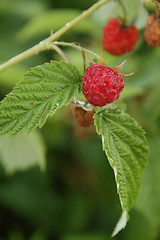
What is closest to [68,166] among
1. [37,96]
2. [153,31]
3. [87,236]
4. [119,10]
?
[87,236]

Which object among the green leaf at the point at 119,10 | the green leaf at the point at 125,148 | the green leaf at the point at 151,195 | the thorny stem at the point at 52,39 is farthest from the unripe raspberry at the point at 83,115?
the green leaf at the point at 151,195

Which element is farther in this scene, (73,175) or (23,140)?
(73,175)

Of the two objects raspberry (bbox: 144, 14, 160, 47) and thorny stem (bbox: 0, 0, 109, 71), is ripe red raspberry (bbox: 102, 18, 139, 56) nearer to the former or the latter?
raspberry (bbox: 144, 14, 160, 47)

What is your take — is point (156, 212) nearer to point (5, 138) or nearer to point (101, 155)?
point (101, 155)

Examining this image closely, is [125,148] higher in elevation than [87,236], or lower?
higher

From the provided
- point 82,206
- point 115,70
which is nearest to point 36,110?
point 115,70

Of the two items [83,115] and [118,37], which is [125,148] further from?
[118,37]

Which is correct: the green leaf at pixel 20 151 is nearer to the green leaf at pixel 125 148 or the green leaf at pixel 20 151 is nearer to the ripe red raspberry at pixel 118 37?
the ripe red raspberry at pixel 118 37
